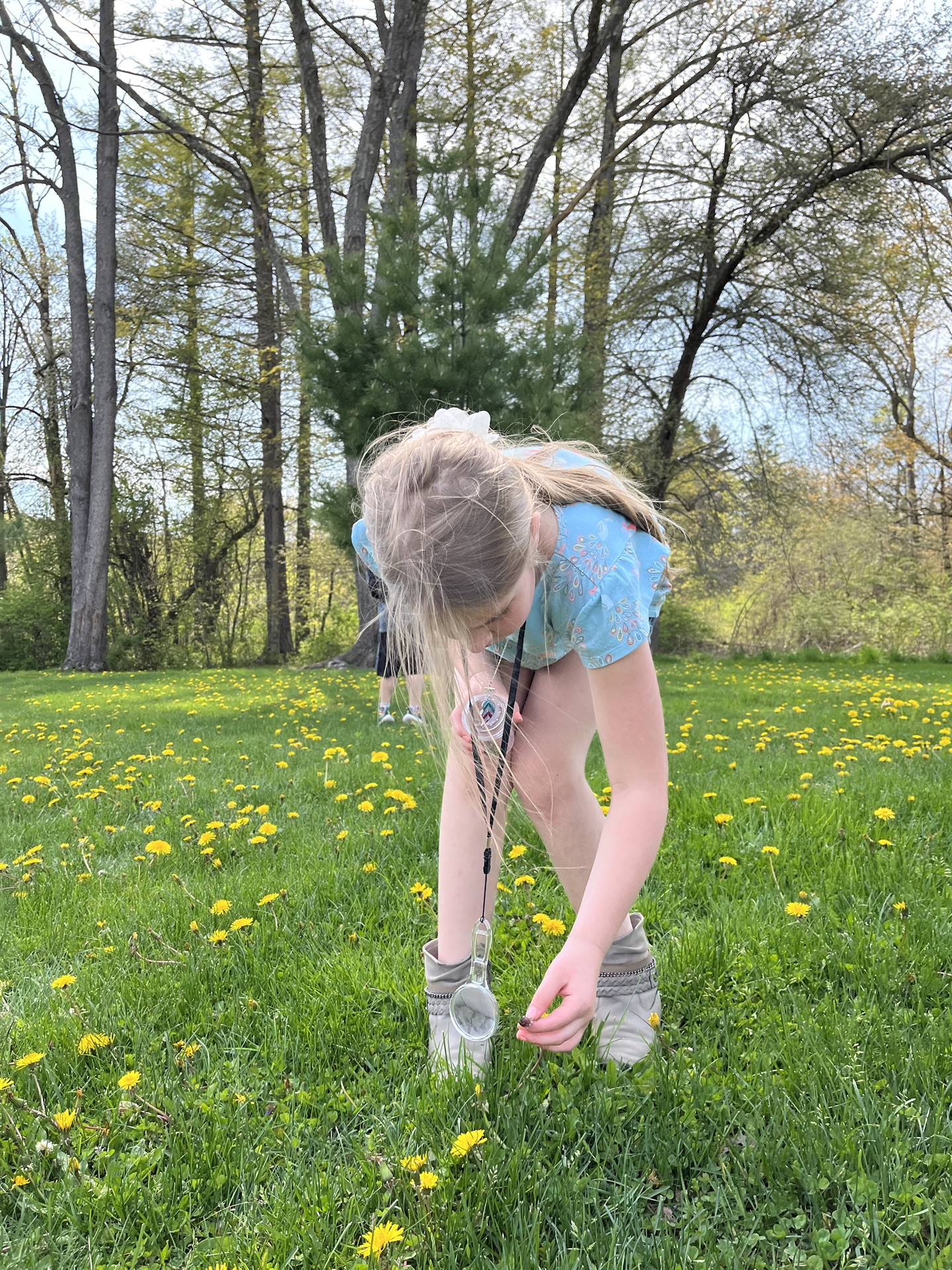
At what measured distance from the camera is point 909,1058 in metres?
1.37

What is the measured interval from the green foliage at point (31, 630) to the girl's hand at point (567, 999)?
17.1 metres

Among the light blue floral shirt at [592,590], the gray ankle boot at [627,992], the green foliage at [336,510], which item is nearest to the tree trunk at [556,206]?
the green foliage at [336,510]

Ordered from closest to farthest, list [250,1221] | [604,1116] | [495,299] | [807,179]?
1. [250,1221]
2. [604,1116]
3. [495,299]
4. [807,179]

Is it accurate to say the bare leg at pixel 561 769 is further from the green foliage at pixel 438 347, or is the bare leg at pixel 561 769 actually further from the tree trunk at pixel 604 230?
the tree trunk at pixel 604 230

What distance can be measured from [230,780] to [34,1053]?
2.35m

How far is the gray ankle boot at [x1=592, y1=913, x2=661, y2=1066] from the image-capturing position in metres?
1.56

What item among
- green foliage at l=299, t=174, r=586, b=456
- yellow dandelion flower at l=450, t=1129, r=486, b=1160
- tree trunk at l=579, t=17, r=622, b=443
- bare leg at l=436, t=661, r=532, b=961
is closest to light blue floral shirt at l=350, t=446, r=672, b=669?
bare leg at l=436, t=661, r=532, b=961

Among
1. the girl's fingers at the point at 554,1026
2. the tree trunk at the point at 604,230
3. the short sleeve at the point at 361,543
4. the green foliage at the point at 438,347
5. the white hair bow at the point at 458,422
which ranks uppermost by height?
the tree trunk at the point at 604,230

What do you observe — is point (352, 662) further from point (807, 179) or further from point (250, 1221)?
point (250, 1221)

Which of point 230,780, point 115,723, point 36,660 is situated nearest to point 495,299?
point 115,723

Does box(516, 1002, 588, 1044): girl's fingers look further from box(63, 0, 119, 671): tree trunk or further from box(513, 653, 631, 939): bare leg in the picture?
box(63, 0, 119, 671): tree trunk

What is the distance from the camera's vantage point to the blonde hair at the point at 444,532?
1.23 metres

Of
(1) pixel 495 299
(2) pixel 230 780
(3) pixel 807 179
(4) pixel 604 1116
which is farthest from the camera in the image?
(3) pixel 807 179

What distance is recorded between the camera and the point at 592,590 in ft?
4.47
